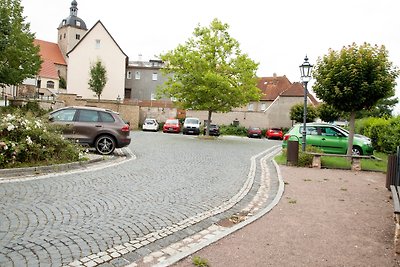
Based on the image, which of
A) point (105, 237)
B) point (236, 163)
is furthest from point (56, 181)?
point (236, 163)

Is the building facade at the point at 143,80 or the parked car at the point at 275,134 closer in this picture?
the parked car at the point at 275,134

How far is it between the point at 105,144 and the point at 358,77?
9.65 meters

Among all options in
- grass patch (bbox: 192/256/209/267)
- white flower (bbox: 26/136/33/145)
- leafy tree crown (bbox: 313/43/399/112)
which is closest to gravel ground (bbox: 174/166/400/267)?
grass patch (bbox: 192/256/209/267)

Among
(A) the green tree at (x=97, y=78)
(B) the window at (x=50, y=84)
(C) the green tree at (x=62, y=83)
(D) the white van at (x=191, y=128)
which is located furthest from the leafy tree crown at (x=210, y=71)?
(C) the green tree at (x=62, y=83)

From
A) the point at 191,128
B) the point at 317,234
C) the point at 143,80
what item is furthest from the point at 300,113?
the point at 317,234

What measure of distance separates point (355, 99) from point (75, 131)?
10.5m

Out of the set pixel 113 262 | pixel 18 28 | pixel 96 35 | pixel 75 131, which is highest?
pixel 96 35

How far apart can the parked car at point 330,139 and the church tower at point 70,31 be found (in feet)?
218

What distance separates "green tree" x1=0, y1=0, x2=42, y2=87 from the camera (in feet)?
83.3

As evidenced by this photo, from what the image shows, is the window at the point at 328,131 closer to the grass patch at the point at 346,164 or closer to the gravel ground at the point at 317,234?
the grass patch at the point at 346,164

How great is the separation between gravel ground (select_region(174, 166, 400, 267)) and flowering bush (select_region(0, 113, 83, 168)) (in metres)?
6.51

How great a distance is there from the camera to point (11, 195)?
652cm

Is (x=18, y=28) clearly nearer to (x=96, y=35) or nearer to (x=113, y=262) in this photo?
(x=96, y=35)

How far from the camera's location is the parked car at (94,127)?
12922 millimetres
